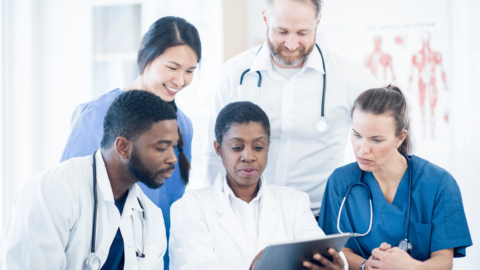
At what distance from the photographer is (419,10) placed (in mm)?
3078

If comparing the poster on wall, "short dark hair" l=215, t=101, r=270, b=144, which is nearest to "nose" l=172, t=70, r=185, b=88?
"short dark hair" l=215, t=101, r=270, b=144

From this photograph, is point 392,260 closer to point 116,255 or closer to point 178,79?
point 116,255

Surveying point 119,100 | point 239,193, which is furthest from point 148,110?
point 239,193

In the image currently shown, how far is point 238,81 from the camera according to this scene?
6.33 ft

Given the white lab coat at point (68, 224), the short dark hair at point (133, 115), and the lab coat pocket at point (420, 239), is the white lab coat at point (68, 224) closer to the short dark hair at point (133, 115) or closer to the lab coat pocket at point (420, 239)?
the short dark hair at point (133, 115)

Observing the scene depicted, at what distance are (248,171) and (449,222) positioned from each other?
2.55 ft

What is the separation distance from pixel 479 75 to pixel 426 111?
101 cm

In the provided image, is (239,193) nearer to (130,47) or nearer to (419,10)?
(130,47)

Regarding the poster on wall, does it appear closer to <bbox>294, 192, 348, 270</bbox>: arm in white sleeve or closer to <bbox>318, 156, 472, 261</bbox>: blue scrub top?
<bbox>318, 156, 472, 261</bbox>: blue scrub top

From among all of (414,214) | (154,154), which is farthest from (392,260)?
(154,154)

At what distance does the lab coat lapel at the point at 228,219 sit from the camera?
1490 millimetres

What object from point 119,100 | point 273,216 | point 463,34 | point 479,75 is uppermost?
point 463,34

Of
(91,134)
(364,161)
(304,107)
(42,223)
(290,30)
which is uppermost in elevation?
(290,30)

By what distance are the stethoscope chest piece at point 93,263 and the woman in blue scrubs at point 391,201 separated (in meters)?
0.91
